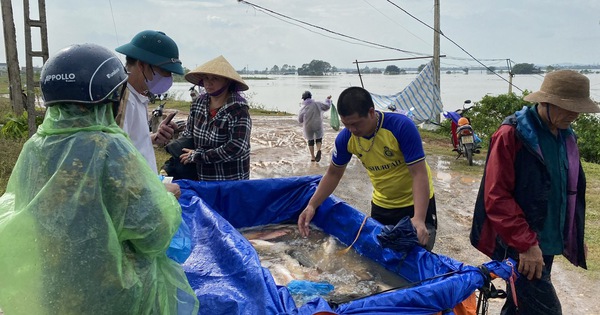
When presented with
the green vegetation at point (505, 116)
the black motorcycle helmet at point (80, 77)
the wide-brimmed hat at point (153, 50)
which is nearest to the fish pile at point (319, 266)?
the wide-brimmed hat at point (153, 50)

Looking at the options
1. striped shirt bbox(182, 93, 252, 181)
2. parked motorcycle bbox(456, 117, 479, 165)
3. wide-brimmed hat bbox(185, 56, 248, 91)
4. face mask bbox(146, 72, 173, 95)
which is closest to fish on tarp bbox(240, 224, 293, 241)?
striped shirt bbox(182, 93, 252, 181)

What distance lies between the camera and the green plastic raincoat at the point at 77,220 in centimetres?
123

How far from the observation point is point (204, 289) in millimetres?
2123

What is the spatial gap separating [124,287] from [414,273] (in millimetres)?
1707

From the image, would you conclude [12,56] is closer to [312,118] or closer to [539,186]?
[312,118]

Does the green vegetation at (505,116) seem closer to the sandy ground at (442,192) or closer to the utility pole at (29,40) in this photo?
the sandy ground at (442,192)

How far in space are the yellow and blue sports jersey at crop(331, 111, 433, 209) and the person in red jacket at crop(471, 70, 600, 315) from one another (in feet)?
1.57

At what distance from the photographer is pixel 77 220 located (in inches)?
48.6

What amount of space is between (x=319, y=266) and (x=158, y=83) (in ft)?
4.99

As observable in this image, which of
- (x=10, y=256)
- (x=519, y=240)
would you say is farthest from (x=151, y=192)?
(x=519, y=240)

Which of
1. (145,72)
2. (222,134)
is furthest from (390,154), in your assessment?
(145,72)

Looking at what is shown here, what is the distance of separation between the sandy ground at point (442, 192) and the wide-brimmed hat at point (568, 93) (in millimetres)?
1783

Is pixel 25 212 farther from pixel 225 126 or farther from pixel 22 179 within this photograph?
pixel 225 126

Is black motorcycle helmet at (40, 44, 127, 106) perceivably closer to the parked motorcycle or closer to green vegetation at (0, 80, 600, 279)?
green vegetation at (0, 80, 600, 279)
